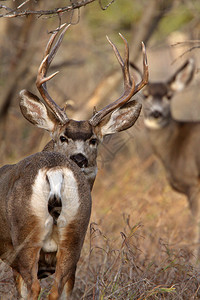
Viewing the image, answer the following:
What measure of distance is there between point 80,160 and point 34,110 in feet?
2.56

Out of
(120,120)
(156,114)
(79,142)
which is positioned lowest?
(156,114)

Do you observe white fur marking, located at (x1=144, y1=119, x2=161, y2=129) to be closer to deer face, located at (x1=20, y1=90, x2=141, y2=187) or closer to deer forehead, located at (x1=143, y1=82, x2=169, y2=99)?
deer forehead, located at (x1=143, y1=82, x2=169, y2=99)

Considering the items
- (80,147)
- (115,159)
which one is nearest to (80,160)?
(80,147)

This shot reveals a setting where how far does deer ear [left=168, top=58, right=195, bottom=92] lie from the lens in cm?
943

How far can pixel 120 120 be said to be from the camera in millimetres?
5492

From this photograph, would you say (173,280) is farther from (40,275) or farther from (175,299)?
(40,275)

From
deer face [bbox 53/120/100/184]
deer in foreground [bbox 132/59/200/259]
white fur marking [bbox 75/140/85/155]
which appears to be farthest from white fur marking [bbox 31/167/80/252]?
deer in foreground [bbox 132/59/200/259]

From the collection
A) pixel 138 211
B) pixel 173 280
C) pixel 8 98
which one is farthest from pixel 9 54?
Result: pixel 173 280

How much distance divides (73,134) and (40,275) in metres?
1.43

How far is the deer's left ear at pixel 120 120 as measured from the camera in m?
5.43

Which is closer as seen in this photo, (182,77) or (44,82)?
(44,82)

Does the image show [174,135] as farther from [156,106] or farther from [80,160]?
[80,160]

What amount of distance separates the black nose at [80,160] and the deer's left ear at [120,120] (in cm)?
51

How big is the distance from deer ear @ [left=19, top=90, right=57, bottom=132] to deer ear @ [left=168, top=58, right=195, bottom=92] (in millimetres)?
4492
